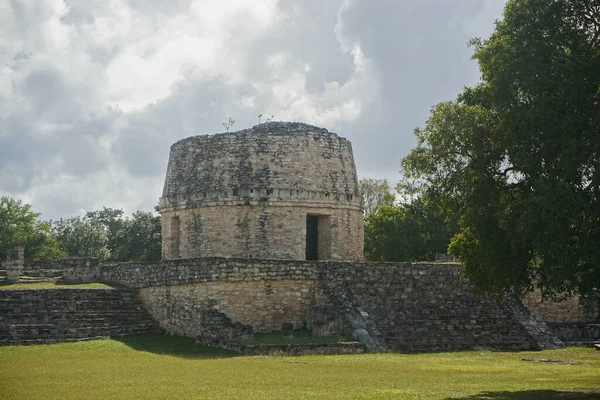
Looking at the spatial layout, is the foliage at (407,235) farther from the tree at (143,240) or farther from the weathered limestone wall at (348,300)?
the weathered limestone wall at (348,300)

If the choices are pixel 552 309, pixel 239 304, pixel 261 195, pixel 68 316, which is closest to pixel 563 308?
pixel 552 309

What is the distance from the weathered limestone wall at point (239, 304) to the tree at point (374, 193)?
3034 cm

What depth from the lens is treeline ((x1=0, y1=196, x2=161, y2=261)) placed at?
164 ft

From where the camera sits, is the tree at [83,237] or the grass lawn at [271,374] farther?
the tree at [83,237]

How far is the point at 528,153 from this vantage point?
14539 millimetres

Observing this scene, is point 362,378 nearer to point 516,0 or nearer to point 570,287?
point 570,287

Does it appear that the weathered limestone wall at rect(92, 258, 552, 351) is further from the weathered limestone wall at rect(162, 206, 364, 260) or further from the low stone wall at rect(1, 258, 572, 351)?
the weathered limestone wall at rect(162, 206, 364, 260)

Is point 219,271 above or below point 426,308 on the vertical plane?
above

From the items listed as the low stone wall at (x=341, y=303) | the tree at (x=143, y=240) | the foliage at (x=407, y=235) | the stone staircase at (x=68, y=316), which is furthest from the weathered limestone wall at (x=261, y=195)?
the tree at (x=143, y=240)

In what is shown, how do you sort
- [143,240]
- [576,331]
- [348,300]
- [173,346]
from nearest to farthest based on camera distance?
[173,346] < [348,300] < [576,331] < [143,240]

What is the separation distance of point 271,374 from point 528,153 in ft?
19.8

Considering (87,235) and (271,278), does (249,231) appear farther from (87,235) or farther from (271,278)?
(87,235)

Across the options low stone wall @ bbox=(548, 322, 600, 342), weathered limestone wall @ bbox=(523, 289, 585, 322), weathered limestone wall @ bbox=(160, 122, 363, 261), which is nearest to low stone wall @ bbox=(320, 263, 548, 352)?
low stone wall @ bbox=(548, 322, 600, 342)

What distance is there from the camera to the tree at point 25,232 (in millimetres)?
50844
